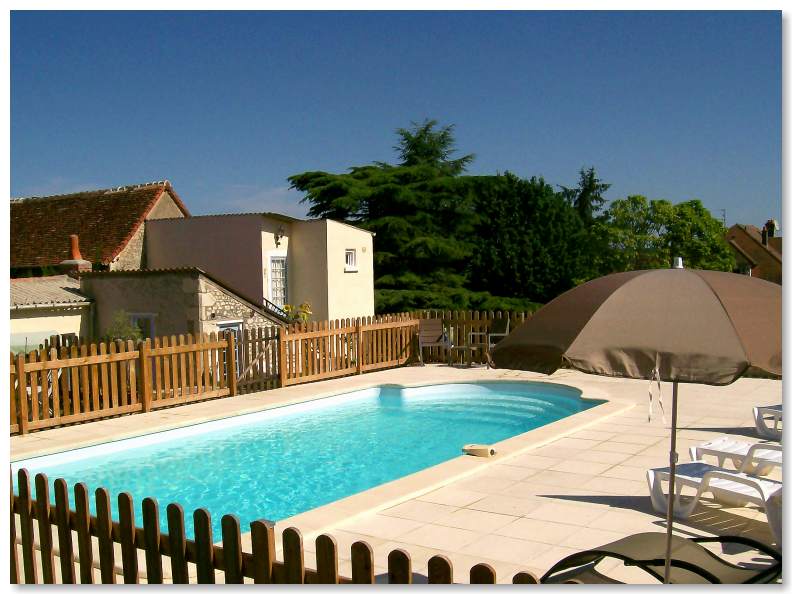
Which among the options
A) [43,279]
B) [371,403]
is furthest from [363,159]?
[371,403]

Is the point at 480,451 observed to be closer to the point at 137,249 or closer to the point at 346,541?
the point at 346,541

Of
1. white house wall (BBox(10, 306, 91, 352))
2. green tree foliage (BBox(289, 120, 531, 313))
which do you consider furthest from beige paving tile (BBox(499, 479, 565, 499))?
green tree foliage (BBox(289, 120, 531, 313))

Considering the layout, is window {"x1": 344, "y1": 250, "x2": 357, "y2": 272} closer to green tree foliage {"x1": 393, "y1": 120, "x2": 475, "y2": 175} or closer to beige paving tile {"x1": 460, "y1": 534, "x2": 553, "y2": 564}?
green tree foliage {"x1": 393, "y1": 120, "x2": 475, "y2": 175}

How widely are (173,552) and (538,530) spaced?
326cm

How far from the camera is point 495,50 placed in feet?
40.2

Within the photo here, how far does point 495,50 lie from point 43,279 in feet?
42.4

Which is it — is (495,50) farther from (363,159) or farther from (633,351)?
(363,159)

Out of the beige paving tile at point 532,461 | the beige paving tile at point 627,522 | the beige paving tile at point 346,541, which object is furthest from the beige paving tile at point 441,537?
the beige paving tile at point 532,461

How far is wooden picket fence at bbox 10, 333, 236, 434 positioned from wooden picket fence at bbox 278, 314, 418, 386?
1.70m

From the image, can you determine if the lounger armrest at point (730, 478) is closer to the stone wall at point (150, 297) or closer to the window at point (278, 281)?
the stone wall at point (150, 297)

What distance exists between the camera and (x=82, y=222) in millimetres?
26594

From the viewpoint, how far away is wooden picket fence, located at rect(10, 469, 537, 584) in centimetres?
345

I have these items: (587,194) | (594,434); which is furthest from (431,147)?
(594,434)

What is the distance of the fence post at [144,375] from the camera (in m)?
12.4
